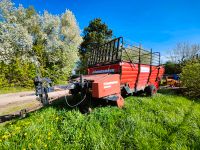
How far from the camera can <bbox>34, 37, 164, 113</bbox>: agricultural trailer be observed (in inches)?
214

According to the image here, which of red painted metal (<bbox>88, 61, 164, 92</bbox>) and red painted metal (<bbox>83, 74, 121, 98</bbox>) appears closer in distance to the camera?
red painted metal (<bbox>83, 74, 121, 98</bbox>)

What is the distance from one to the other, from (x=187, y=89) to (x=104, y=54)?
637cm

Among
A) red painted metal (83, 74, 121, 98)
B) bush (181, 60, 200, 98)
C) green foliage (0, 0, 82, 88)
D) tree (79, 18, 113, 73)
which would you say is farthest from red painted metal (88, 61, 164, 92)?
tree (79, 18, 113, 73)

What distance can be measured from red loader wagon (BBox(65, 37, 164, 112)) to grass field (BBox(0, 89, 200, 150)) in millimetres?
734

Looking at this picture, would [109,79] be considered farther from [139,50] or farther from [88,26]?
[88,26]

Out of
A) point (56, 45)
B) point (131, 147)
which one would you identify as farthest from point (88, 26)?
point (131, 147)

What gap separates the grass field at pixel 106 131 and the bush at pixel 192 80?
4477mm

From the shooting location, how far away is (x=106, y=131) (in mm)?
4484

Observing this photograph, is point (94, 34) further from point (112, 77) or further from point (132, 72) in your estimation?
point (112, 77)

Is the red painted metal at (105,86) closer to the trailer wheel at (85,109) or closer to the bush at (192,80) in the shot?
the trailer wheel at (85,109)

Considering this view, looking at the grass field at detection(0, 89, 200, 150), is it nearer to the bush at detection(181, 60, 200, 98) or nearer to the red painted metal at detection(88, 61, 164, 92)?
the red painted metal at detection(88, 61, 164, 92)

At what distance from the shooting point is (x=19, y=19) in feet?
76.5

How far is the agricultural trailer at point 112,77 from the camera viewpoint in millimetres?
5424

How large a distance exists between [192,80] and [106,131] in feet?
26.4
